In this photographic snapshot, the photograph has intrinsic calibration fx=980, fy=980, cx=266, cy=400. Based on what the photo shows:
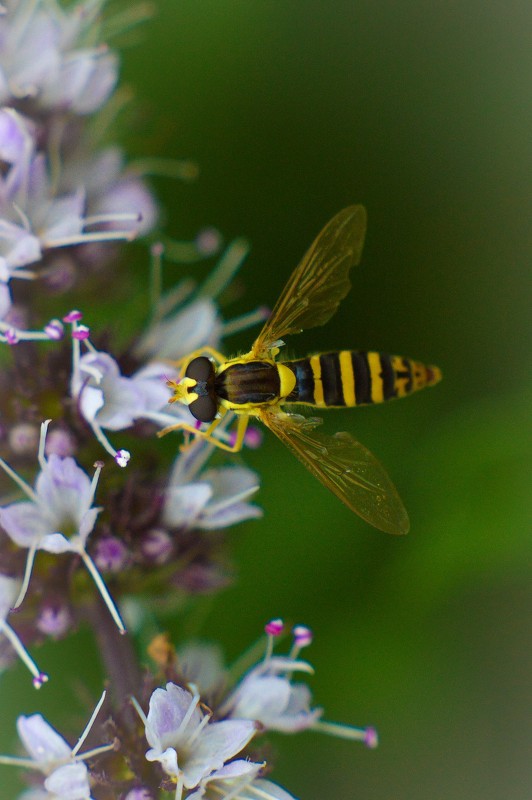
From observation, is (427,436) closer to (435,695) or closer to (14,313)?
(435,695)

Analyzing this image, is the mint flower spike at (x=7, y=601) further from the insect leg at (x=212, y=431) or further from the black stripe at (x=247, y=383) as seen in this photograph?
the black stripe at (x=247, y=383)

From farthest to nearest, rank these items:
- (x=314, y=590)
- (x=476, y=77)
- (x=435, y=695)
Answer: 1. (x=476, y=77)
2. (x=435, y=695)
3. (x=314, y=590)

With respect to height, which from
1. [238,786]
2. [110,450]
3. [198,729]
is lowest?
[238,786]

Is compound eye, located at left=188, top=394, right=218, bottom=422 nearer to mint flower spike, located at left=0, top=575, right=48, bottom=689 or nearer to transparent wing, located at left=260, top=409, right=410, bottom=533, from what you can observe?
transparent wing, located at left=260, top=409, right=410, bottom=533

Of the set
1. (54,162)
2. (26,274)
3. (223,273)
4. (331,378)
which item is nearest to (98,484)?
(26,274)

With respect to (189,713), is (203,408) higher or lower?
higher

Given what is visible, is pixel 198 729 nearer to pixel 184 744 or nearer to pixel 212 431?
pixel 184 744

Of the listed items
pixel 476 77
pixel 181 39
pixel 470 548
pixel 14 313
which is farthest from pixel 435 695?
pixel 181 39
